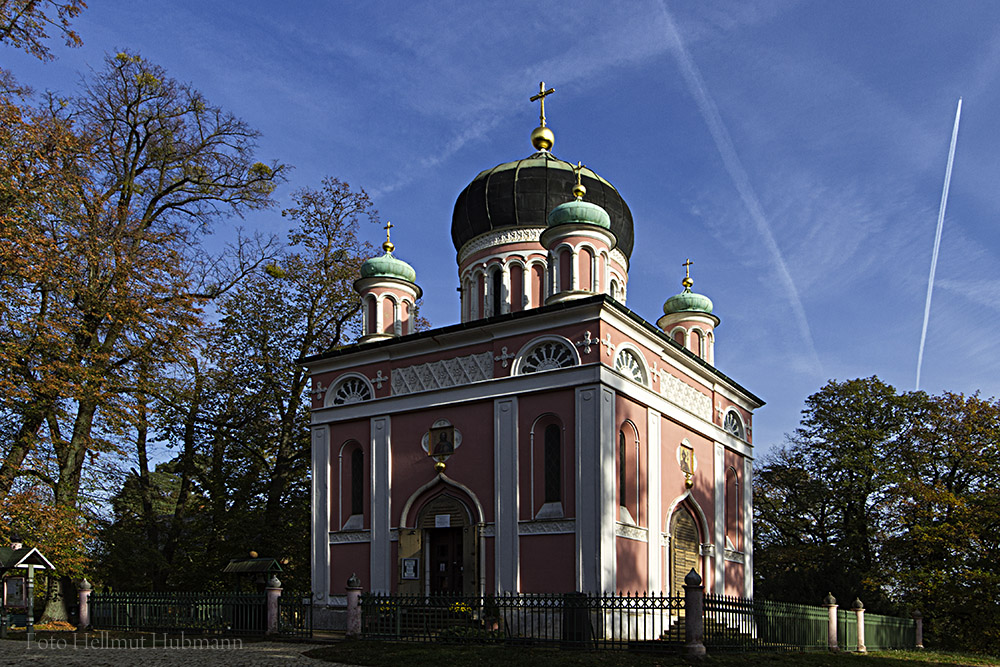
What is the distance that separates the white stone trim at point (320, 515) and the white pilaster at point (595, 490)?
6.40 metres

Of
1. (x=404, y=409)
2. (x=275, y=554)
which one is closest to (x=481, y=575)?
(x=404, y=409)

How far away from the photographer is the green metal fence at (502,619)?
14.8 m

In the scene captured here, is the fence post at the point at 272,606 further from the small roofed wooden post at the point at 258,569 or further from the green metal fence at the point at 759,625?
the green metal fence at the point at 759,625

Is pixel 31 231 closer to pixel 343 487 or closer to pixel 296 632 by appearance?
pixel 343 487

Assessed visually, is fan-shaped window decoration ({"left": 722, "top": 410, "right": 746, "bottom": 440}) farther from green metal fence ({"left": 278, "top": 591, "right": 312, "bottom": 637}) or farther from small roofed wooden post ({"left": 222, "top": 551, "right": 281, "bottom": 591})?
small roofed wooden post ({"left": 222, "top": 551, "right": 281, "bottom": 591})

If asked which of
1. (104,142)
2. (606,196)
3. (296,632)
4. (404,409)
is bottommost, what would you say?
(296,632)

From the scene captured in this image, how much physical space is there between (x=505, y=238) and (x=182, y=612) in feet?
36.8

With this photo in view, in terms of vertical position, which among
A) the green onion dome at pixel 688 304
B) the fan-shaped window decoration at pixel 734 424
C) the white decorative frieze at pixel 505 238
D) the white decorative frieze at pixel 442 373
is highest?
the white decorative frieze at pixel 505 238

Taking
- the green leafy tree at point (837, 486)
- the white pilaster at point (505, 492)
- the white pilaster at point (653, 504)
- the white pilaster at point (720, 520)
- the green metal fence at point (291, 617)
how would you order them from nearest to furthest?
1. the green metal fence at point (291, 617)
2. the white pilaster at point (505, 492)
3. the white pilaster at point (653, 504)
4. the white pilaster at point (720, 520)
5. the green leafy tree at point (837, 486)

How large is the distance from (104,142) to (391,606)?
15.5 m

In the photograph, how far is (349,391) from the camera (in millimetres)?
21422

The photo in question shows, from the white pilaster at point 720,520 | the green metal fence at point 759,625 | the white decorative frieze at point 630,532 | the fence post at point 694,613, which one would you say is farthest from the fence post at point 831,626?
the fence post at point 694,613

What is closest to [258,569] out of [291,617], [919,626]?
[291,617]

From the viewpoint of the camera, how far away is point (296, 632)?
1753 cm
